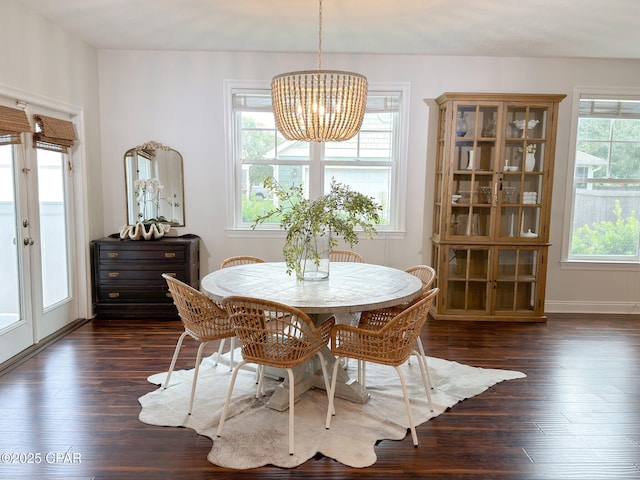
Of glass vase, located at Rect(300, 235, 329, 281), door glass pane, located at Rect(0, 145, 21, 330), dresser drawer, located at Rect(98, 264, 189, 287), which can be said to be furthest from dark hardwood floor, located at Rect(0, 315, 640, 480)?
glass vase, located at Rect(300, 235, 329, 281)

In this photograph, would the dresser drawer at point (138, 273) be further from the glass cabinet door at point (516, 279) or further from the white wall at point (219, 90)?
the glass cabinet door at point (516, 279)

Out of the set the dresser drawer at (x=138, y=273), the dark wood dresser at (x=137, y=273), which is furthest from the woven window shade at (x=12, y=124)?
the dresser drawer at (x=138, y=273)

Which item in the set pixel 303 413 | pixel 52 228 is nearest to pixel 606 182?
pixel 303 413

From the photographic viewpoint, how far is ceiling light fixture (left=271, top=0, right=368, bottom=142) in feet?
8.59

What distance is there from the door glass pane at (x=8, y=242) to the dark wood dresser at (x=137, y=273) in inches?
38.2

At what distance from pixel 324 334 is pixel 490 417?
109cm

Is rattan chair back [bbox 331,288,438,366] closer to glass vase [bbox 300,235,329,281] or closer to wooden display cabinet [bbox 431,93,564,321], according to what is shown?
glass vase [bbox 300,235,329,281]

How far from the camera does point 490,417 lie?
274 cm

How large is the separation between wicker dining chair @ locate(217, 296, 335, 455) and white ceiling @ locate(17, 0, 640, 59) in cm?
228


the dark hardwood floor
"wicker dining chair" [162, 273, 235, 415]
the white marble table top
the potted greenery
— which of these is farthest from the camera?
the potted greenery

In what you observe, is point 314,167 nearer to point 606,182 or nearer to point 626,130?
point 606,182

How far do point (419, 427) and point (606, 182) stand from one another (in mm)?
3766

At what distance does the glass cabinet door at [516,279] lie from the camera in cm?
466

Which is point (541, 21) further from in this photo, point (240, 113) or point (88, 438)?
point (88, 438)
